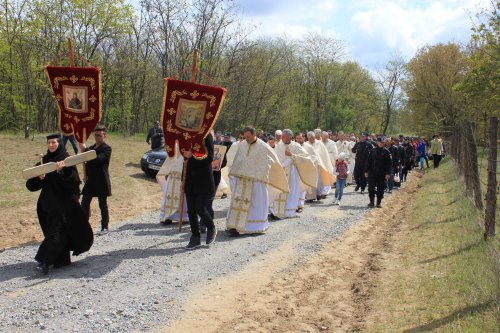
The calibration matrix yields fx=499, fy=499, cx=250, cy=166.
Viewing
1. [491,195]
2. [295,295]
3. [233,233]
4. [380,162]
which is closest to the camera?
[295,295]

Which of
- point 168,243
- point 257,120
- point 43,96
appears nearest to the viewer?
point 168,243

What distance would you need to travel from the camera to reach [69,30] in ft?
95.1

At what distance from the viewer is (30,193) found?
41.4ft

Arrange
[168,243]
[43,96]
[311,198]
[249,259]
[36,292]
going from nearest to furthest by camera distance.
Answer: [36,292], [249,259], [168,243], [311,198], [43,96]

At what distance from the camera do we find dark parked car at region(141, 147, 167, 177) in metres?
17.3

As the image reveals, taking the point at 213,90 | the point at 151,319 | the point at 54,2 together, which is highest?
the point at 54,2

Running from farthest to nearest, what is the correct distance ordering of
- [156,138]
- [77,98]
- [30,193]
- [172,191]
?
[156,138]
[30,193]
[172,191]
[77,98]

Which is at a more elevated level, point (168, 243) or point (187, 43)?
point (187, 43)

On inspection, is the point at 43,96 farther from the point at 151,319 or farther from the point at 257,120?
the point at 151,319

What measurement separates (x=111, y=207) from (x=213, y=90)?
626cm

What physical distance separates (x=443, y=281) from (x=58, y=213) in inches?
199

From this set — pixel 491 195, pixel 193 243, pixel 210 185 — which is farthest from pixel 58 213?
pixel 491 195

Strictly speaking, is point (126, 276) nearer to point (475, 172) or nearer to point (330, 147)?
point (475, 172)

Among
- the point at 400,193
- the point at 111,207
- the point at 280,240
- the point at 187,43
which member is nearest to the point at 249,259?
the point at 280,240
